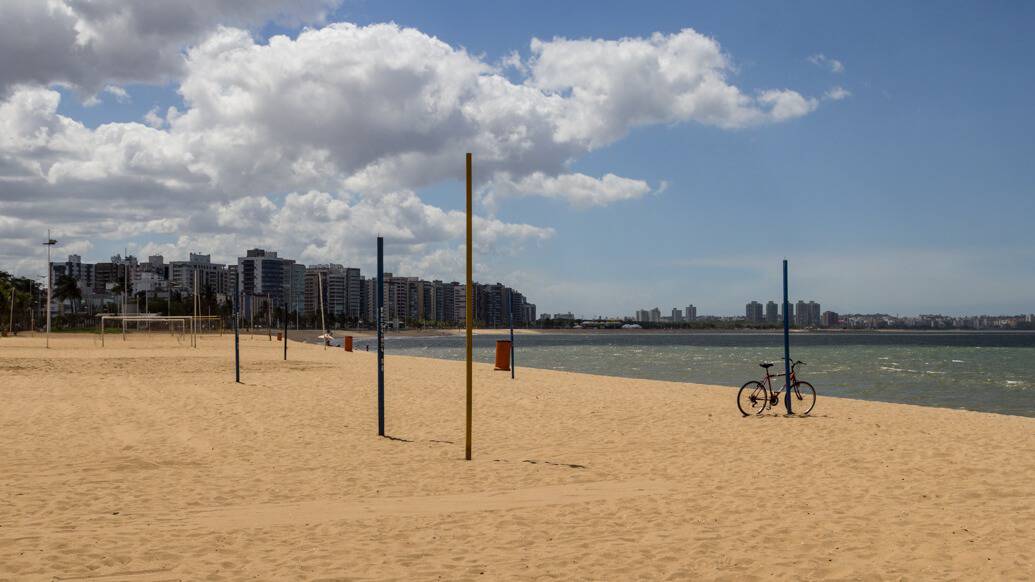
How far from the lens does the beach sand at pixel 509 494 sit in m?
5.94

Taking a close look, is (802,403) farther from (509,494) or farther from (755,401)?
(509,494)

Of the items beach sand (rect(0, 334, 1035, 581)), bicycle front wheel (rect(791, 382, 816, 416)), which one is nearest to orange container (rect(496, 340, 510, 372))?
beach sand (rect(0, 334, 1035, 581))

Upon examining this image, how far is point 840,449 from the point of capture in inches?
453

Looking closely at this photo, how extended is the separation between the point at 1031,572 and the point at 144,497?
8113mm

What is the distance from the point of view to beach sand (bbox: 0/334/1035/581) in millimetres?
5938

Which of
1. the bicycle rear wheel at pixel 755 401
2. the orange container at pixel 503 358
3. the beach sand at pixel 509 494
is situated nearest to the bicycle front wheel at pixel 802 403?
the beach sand at pixel 509 494

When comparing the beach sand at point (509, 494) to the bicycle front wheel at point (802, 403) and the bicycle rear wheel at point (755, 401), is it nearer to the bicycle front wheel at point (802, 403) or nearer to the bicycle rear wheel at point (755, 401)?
the bicycle front wheel at point (802, 403)

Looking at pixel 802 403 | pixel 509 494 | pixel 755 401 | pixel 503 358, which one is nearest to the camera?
pixel 509 494

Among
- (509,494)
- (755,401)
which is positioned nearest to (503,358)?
(755,401)

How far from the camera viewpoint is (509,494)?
27.4 feet

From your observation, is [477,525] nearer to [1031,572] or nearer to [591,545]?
[591,545]

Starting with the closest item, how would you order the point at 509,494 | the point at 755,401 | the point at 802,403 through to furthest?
the point at 509,494
the point at 755,401
the point at 802,403

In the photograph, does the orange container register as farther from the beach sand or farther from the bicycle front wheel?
the bicycle front wheel

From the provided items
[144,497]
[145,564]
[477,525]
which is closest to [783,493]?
[477,525]
